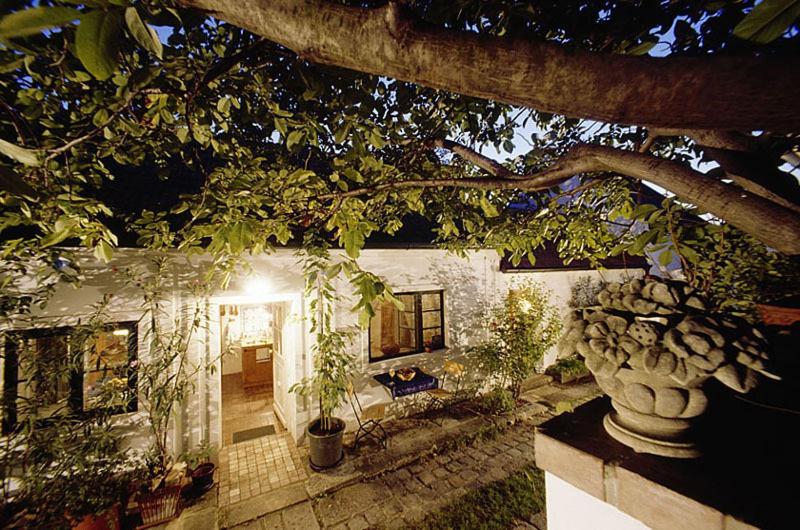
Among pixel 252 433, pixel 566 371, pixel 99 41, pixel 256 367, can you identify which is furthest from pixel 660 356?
pixel 256 367

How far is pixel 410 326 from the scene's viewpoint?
714cm

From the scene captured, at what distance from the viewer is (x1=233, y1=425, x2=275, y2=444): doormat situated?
598 cm

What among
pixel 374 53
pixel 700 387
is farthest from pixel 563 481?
pixel 374 53

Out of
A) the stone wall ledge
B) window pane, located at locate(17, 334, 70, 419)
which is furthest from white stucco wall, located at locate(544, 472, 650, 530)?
A: window pane, located at locate(17, 334, 70, 419)

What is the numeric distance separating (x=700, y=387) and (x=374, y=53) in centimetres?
187

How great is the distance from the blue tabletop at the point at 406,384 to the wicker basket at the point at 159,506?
11.2ft

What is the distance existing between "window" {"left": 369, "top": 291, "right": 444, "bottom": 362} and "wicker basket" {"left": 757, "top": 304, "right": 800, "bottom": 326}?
17.1 ft

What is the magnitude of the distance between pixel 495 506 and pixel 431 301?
13.4 ft

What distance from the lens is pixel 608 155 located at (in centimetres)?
153

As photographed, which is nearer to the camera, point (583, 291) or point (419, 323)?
point (419, 323)

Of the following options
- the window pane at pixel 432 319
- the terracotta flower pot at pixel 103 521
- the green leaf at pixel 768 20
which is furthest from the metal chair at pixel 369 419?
the green leaf at pixel 768 20

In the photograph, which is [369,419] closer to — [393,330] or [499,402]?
[393,330]

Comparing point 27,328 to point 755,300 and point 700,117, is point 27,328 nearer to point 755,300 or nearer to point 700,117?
point 700,117

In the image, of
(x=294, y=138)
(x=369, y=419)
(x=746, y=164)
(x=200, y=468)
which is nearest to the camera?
(x=746, y=164)
